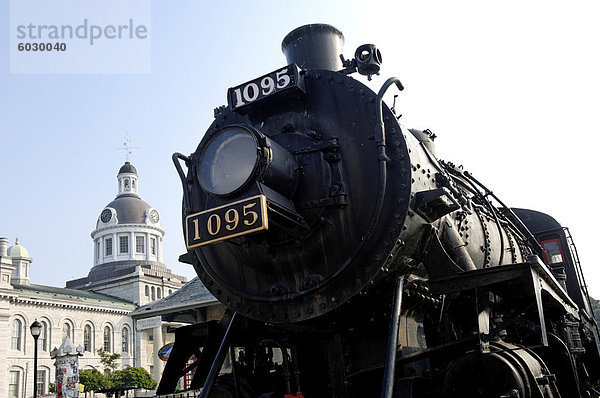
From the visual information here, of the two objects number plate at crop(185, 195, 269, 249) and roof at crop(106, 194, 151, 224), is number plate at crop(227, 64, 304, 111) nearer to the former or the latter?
number plate at crop(185, 195, 269, 249)

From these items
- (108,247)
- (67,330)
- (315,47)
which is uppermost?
(108,247)

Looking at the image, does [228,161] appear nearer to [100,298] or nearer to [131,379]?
[131,379]

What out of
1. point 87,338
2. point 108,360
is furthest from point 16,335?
point 87,338

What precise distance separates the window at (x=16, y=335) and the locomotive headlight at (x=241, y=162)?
4875cm

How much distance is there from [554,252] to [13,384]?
47578 millimetres

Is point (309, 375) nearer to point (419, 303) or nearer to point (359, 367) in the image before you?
point (359, 367)

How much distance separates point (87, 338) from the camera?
53.2 metres

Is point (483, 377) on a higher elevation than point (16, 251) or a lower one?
lower

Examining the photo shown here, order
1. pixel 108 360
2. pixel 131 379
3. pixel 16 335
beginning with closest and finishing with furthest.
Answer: pixel 131 379
pixel 16 335
pixel 108 360

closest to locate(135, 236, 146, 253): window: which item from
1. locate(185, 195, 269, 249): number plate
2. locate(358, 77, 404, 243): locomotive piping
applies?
locate(185, 195, 269, 249): number plate

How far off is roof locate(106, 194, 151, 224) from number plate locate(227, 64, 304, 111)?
68999mm

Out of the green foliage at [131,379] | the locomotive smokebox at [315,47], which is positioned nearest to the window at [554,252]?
the locomotive smokebox at [315,47]

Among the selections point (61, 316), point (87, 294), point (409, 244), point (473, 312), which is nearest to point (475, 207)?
point (473, 312)

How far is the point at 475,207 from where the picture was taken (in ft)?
17.4
